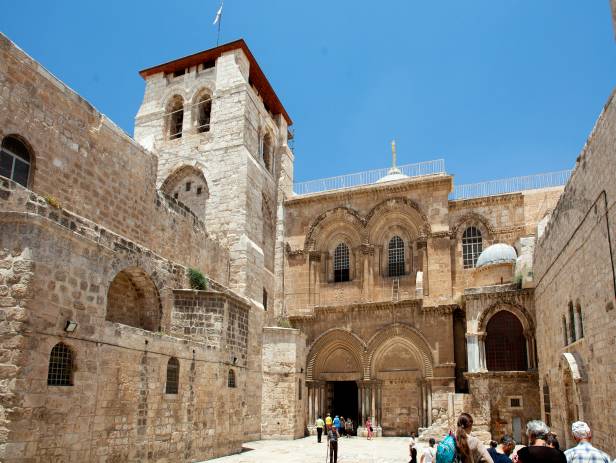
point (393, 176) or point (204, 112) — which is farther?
point (393, 176)

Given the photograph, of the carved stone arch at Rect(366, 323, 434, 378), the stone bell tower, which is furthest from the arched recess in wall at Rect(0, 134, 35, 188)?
the carved stone arch at Rect(366, 323, 434, 378)

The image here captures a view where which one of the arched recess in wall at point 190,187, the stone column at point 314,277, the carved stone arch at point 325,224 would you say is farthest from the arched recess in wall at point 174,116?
the stone column at point 314,277

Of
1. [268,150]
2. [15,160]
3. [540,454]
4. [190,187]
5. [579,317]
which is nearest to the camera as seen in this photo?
[540,454]

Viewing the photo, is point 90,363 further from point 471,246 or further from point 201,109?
point 201,109

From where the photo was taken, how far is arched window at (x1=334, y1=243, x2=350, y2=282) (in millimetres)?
22688

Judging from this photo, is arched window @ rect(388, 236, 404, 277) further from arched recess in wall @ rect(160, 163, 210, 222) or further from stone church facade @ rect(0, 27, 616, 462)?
arched recess in wall @ rect(160, 163, 210, 222)

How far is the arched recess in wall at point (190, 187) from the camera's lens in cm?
2175

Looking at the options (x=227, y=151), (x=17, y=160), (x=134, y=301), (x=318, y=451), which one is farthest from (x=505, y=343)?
(x=17, y=160)

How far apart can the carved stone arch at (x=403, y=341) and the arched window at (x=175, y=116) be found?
38.5 ft

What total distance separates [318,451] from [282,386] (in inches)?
155

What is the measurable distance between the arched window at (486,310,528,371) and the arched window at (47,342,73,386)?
530 inches

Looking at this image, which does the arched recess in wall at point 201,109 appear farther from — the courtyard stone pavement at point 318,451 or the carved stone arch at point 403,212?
the courtyard stone pavement at point 318,451

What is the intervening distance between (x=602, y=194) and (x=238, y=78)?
16.2 meters

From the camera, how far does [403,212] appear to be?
72.5 ft
